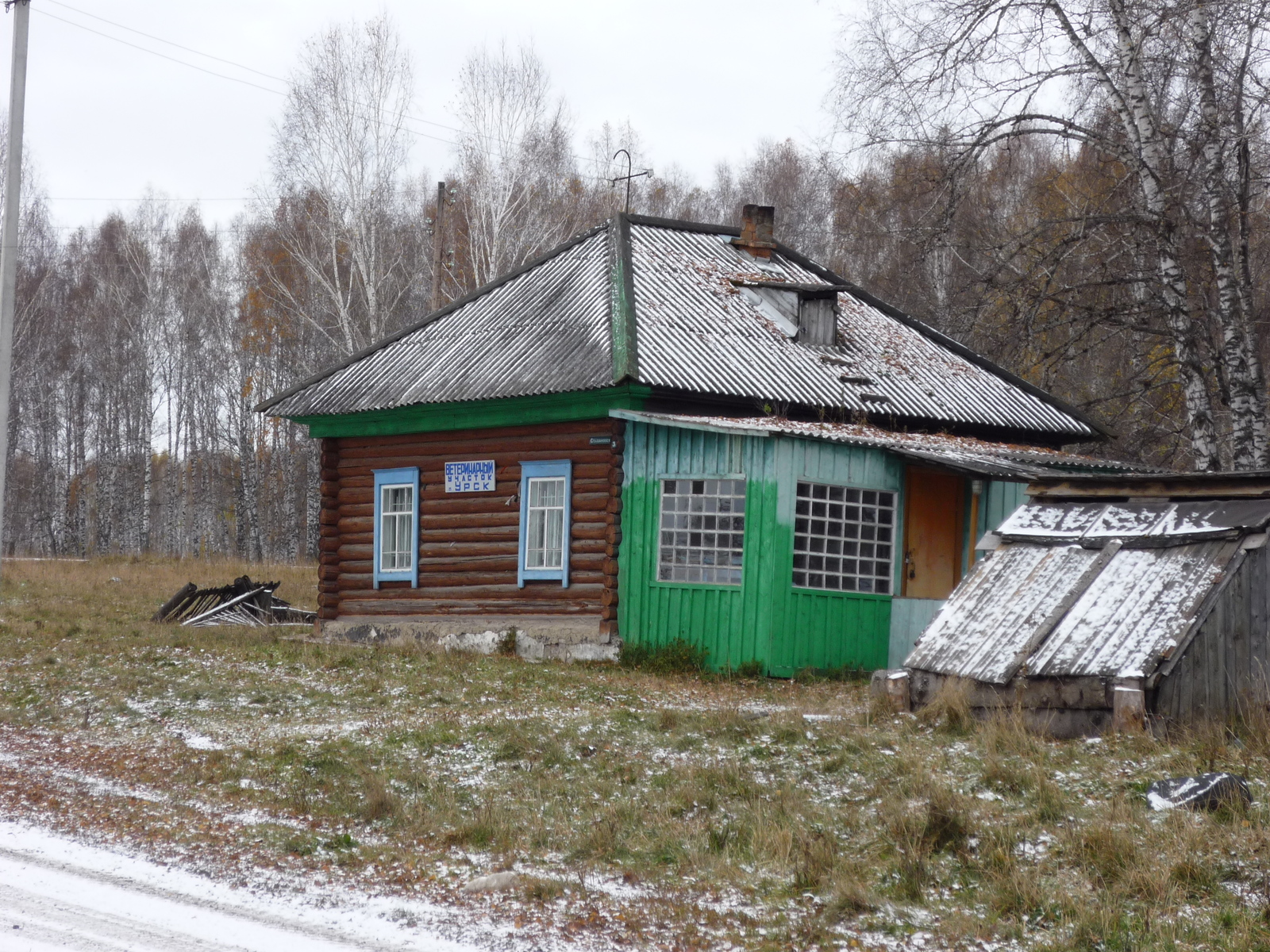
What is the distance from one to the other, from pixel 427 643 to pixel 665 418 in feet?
17.2

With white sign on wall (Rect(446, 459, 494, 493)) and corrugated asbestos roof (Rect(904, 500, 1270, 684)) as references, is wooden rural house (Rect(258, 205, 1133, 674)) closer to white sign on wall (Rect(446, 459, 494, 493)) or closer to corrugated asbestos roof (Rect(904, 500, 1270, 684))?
white sign on wall (Rect(446, 459, 494, 493))

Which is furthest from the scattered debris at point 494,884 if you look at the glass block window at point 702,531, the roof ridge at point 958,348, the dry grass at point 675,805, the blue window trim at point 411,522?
the roof ridge at point 958,348

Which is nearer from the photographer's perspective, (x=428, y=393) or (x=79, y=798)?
(x=79, y=798)

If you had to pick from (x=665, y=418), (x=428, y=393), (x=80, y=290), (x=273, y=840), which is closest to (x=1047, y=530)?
(x=665, y=418)

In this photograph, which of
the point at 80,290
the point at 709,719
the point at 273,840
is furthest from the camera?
the point at 80,290

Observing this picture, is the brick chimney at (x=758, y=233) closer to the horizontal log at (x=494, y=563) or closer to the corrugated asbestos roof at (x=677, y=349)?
the corrugated asbestos roof at (x=677, y=349)

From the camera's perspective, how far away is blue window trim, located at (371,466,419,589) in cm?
1923

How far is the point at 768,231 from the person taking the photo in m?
21.7

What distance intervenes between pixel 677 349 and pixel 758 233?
210 inches

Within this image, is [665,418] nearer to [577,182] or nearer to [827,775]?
[827,775]

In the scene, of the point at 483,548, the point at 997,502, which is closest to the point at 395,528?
the point at 483,548

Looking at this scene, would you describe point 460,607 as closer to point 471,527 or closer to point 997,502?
point 471,527

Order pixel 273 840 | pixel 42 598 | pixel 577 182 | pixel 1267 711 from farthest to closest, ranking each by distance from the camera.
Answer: pixel 577 182 < pixel 42 598 < pixel 1267 711 < pixel 273 840

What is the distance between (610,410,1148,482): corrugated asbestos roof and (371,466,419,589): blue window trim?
4.44 metres
